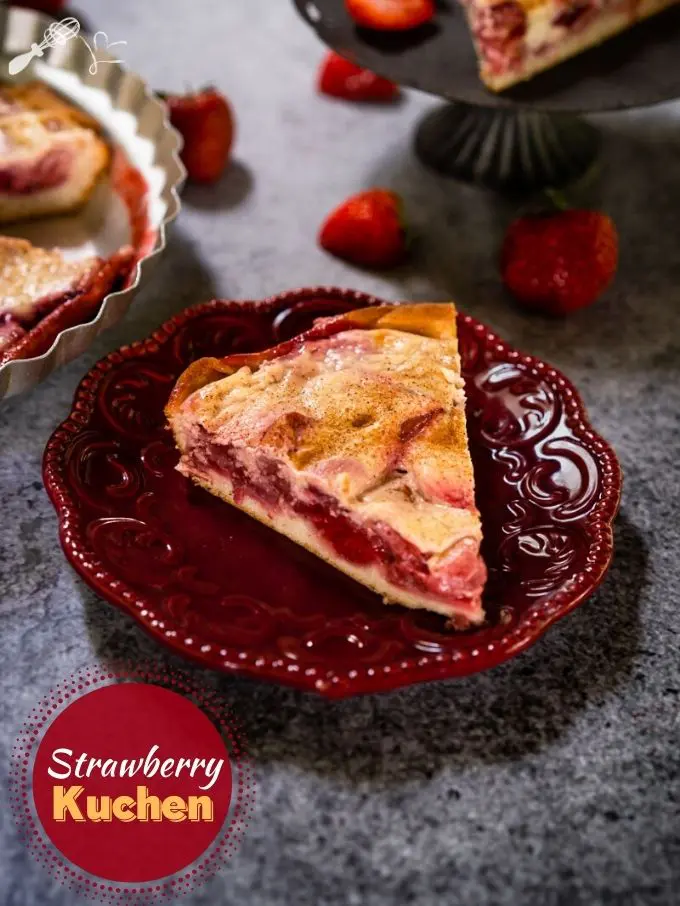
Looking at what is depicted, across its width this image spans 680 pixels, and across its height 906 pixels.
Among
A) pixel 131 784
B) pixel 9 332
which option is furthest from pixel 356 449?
pixel 9 332

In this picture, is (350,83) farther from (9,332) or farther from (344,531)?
(344,531)

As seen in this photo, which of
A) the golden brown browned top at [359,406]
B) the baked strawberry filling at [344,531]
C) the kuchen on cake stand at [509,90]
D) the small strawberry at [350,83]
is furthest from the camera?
the small strawberry at [350,83]

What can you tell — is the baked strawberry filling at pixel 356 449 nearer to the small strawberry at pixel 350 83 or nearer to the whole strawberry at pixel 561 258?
the whole strawberry at pixel 561 258

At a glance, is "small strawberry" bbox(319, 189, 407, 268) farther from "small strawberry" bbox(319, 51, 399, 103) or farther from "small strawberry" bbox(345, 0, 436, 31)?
"small strawberry" bbox(319, 51, 399, 103)

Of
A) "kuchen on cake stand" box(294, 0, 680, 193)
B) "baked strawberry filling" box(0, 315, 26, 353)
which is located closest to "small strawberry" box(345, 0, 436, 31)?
"kuchen on cake stand" box(294, 0, 680, 193)

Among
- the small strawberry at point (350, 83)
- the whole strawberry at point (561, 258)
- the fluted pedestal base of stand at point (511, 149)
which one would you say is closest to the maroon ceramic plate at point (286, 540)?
the whole strawberry at point (561, 258)

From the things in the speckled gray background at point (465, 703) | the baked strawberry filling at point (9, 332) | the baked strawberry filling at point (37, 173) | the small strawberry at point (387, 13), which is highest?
the small strawberry at point (387, 13)
